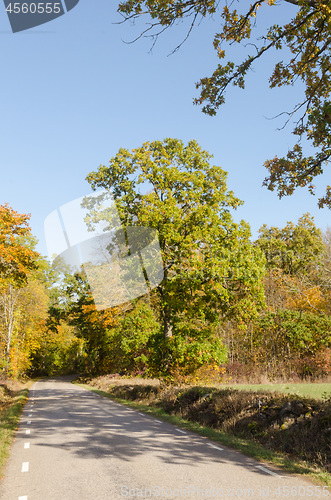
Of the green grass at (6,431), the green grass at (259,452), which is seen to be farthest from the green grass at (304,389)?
the green grass at (6,431)

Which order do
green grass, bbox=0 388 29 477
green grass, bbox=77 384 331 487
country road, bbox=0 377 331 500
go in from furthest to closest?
green grass, bbox=0 388 29 477 < green grass, bbox=77 384 331 487 < country road, bbox=0 377 331 500

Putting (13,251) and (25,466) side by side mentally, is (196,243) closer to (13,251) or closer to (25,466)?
(13,251)

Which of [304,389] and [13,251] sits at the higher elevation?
[13,251]

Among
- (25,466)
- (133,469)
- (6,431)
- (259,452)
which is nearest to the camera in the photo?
(133,469)

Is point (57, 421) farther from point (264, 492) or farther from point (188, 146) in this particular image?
point (188, 146)

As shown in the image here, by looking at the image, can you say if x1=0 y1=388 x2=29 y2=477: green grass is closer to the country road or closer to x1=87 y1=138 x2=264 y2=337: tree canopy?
the country road

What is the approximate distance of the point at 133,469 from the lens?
7250 mm

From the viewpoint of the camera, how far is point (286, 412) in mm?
9641

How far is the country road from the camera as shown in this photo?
6086mm

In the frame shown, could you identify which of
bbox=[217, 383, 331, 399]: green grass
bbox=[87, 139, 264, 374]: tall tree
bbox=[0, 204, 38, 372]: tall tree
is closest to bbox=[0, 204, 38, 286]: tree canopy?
bbox=[0, 204, 38, 372]: tall tree

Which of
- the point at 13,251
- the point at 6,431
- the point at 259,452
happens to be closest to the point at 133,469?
the point at 259,452

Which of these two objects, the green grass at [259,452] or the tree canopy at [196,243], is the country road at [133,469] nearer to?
the green grass at [259,452]

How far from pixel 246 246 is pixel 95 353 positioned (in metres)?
27.9

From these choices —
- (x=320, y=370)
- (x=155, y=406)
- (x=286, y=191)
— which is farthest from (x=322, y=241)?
(x=286, y=191)
